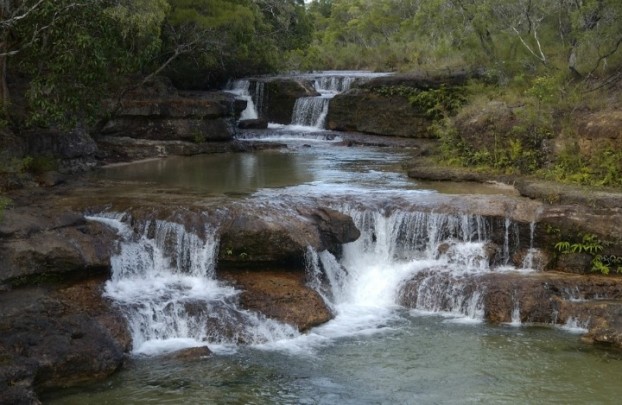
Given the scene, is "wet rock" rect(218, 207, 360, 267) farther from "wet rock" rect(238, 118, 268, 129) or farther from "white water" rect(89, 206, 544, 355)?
"wet rock" rect(238, 118, 268, 129)

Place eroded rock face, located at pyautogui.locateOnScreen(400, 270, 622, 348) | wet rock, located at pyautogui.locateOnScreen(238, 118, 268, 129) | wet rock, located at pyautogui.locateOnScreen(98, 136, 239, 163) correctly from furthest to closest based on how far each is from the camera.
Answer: wet rock, located at pyautogui.locateOnScreen(238, 118, 268, 129) < wet rock, located at pyautogui.locateOnScreen(98, 136, 239, 163) < eroded rock face, located at pyautogui.locateOnScreen(400, 270, 622, 348)

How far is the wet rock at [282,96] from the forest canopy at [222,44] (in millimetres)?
876

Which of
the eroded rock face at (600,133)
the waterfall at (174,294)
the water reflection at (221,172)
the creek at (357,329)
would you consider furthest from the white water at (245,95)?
the waterfall at (174,294)

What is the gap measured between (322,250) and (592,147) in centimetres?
A: 648

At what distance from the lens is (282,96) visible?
2745 centimetres

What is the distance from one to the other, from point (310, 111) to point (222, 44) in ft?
16.3

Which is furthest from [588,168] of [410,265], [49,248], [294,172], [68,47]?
[68,47]

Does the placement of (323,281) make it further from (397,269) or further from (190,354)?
(190,354)

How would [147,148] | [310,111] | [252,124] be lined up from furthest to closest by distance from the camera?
[310,111] < [252,124] < [147,148]

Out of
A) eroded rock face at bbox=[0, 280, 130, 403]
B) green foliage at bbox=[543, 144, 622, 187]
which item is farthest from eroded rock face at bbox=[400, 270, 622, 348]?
eroded rock face at bbox=[0, 280, 130, 403]

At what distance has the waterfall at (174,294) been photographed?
1070cm

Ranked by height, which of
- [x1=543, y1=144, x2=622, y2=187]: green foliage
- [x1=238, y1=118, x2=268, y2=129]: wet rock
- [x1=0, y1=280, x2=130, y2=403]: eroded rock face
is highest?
[x1=238, y1=118, x2=268, y2=129]: wet rock

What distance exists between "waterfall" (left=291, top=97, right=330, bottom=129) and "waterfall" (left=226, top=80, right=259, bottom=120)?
1.67 metres

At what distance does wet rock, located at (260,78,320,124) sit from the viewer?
2739cm
